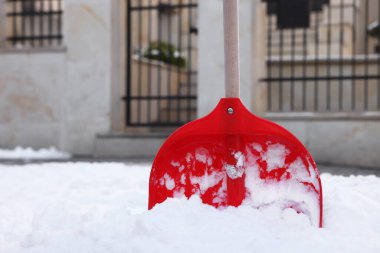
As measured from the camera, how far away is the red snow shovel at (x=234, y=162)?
2.41 m

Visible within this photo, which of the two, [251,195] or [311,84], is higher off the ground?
[311,84]

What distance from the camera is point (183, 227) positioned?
7.34 feet

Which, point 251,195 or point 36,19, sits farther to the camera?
point 36,19

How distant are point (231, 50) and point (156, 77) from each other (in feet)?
18.4

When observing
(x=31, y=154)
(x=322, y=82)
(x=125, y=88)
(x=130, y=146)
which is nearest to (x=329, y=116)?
(x=322, y=82)

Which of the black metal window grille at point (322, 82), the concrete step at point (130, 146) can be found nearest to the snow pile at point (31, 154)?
the concrete step at point (130, 146)

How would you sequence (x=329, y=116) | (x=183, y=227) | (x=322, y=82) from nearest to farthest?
(x=183, y=227)
(x=329, y=116)
(x=322, y=82)

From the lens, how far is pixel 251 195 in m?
2.45

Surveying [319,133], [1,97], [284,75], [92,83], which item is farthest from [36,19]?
[319,133]

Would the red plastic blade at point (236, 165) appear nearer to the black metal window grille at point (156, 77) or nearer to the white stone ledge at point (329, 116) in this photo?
the white stone ledge at point (329, 116)

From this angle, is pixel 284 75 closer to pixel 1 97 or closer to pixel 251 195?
pixel 1 97

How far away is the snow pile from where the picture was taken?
6129 millimetres

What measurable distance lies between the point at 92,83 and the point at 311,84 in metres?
3.02

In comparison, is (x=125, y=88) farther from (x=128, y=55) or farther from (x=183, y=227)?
(x=183, y=227)
